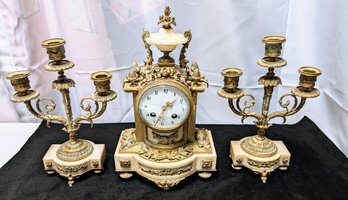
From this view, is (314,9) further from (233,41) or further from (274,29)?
(233,41)

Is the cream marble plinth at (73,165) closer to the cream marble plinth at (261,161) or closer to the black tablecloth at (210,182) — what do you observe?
the black tablecloth at (210,182)

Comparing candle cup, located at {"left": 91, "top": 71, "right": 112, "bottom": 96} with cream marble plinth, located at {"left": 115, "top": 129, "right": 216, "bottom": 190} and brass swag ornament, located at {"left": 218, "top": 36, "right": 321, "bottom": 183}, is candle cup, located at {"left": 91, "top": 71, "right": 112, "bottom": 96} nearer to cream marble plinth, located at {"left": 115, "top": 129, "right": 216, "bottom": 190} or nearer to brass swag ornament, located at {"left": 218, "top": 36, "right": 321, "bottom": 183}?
cream marble plinth, located at {"left": 115, "top": 129, "right": 216, "bottom": 190}

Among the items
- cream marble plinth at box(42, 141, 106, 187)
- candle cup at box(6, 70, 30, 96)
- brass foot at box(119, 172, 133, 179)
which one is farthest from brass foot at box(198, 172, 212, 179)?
candle cup at box(6, 70, 30, 96)

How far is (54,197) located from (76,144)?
19 cm

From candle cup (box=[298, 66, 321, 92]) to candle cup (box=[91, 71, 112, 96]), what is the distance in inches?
24.2

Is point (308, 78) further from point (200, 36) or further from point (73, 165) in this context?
point (73, 165)

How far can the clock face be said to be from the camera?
1.00 m

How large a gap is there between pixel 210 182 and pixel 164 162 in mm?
183

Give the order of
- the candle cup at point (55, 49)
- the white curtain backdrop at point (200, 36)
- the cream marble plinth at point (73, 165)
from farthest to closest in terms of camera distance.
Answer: the white curtain backdrop at point (200, 36)
the cream marble plinth at point (73, 165)
the candle cup at point (55, 49)

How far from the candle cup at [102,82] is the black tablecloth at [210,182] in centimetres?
31

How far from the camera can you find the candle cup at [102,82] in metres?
0.99

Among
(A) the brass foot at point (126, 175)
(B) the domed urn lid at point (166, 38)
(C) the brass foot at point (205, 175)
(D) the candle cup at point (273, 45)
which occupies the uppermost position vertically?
(B) the domed urn lid at point (166, 38)

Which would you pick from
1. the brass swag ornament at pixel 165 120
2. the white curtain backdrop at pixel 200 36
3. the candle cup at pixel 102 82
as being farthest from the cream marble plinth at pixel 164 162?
the white curtain backdrop at pixel 200 36

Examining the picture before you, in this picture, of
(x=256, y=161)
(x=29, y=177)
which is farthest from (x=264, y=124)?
(x=29, y=177)
